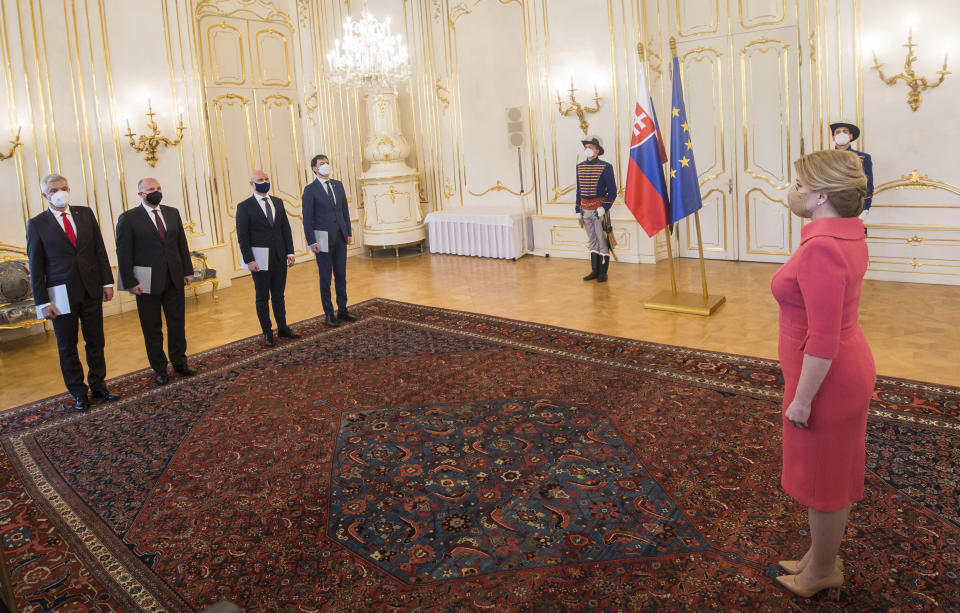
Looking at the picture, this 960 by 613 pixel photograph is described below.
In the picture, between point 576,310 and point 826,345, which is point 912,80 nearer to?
point 576,310

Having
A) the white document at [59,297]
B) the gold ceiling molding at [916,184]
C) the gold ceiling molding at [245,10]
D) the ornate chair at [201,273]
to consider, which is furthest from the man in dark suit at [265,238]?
the gold ceiling molding at [916,184]

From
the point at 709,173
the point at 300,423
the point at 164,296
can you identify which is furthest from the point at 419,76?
the point at 300,423

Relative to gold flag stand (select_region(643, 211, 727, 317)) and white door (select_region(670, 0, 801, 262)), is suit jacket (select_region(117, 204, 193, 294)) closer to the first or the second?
gold flag stand (select_region(643, 211, 727, 317))

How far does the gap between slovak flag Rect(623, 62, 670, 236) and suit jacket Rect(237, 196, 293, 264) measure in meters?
3.05

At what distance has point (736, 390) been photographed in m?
4.46

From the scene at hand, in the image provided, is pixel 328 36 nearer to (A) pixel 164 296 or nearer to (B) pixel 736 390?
(A) pixel 164 296

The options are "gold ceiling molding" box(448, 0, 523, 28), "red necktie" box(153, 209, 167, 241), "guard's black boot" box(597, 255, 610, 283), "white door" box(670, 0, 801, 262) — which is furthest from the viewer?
"gold ceiling molding" box(448, 0, 523, 28)

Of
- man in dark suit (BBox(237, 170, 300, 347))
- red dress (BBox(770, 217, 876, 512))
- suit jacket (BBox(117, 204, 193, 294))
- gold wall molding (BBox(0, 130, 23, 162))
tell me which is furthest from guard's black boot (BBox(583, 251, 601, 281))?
gold wall molding (BBox(0, 130, 23, 162))

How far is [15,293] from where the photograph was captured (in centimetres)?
688

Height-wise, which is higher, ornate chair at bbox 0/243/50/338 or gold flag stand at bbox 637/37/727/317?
ornate chair at bbox 0/243/50/338

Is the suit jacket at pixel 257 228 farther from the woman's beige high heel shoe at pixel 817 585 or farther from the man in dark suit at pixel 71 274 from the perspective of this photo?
the woman's beige high heel shoe at pixel 817 585

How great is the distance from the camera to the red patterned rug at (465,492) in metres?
2.72

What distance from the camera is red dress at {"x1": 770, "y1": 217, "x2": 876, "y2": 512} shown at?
81.0 inches

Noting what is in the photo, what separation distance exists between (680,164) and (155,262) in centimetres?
432
